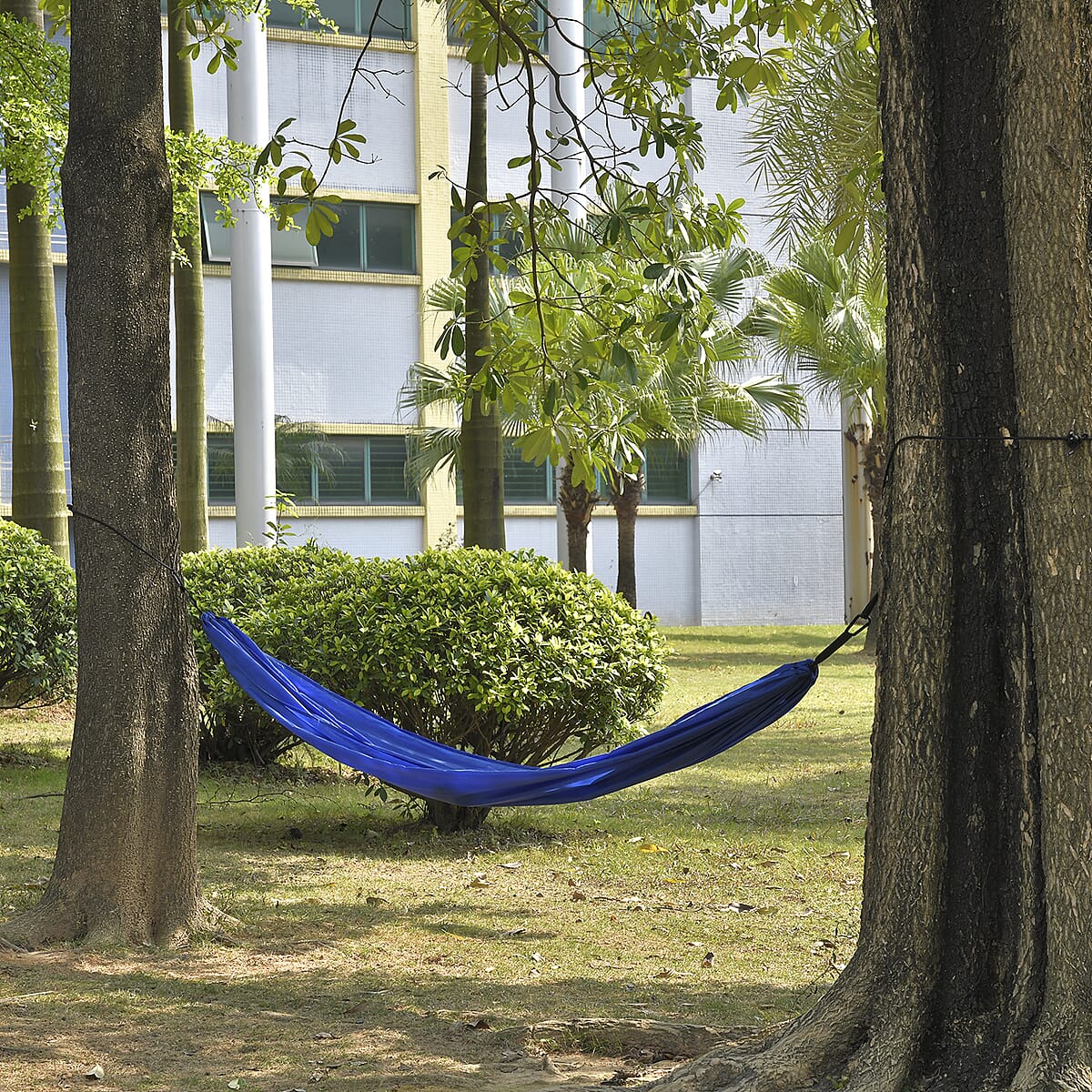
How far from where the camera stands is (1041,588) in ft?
9.59

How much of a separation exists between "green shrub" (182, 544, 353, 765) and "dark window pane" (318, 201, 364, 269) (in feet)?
45.8

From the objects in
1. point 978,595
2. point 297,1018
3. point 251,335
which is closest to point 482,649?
point 297,1018

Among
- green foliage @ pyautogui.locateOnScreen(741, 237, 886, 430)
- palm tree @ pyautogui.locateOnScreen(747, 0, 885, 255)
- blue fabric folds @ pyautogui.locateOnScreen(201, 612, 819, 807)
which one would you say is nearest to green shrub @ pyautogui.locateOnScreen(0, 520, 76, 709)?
blue fabric folds @ pyautogui.locateOnScreen(201, 612, 819, 807)

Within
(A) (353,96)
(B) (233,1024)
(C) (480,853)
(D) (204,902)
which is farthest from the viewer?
(A) (353,96)

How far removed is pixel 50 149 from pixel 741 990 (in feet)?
→ 27.6

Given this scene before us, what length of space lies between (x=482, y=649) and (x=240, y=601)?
2.44m

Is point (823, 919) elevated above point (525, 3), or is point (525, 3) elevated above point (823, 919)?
point (525, 3)

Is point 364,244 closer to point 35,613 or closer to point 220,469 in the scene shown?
point 220,469

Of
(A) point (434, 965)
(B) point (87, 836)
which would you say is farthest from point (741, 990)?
(B) point (87, 836)

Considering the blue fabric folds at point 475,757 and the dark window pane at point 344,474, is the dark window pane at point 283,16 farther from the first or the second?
the blue fabric folds at point 475,757

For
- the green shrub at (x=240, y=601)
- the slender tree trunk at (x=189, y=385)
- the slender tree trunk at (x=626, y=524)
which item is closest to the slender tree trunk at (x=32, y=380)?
the slender tree trunk at (x=189, y=385)

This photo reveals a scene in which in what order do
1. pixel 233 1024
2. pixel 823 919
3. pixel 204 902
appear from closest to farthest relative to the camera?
1. pixel 233 1024
2. pixel 204 902
3. pixel 823 919

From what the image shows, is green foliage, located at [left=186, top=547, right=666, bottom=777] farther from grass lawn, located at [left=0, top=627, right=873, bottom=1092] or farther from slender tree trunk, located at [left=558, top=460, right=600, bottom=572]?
slender tree trunk, located at [left=558, top=460, right=600, bottom=572]

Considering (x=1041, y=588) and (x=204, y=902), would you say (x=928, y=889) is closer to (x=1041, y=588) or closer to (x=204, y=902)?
(x=1041, y=588)
